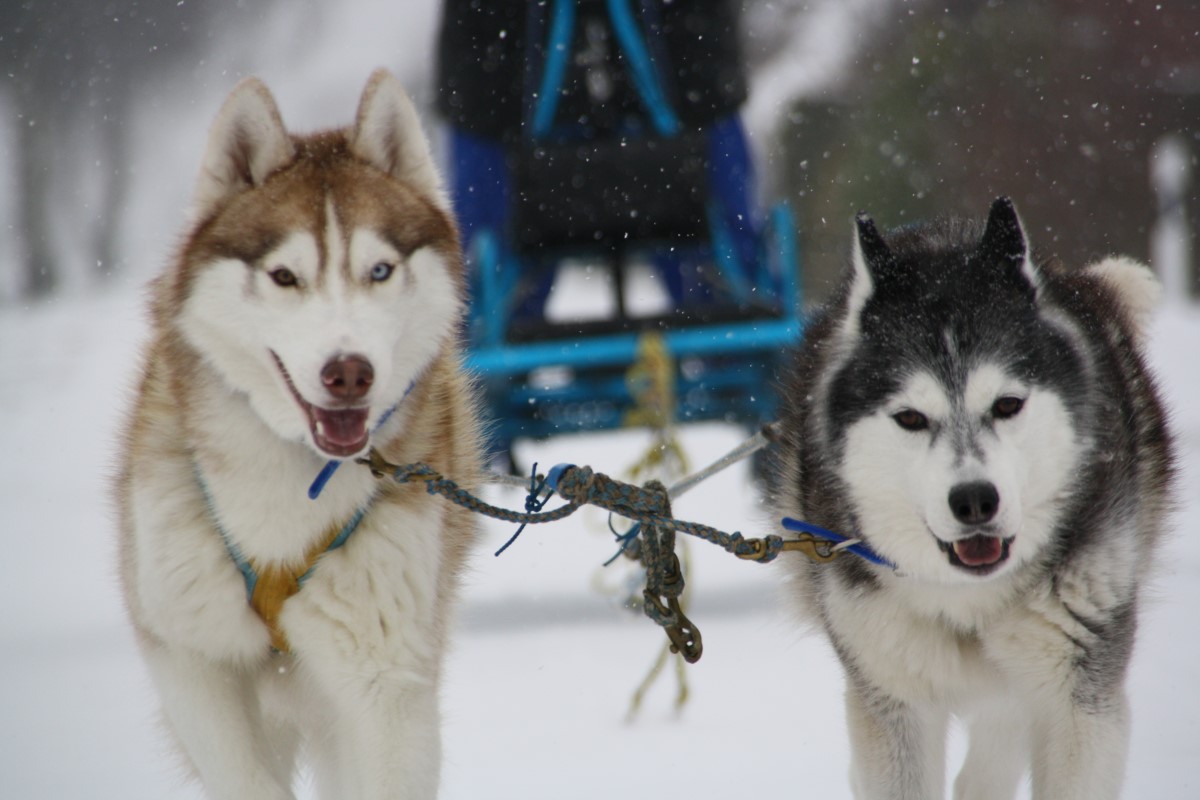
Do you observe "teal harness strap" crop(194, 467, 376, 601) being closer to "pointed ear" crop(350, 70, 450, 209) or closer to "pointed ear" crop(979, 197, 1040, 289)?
"pointed ear" crop(350, 70, 450, 209)

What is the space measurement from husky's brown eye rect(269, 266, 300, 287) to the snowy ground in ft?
1.63

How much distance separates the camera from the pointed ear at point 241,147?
206 cm

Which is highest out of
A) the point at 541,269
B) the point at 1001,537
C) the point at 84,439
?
the point at 541,269

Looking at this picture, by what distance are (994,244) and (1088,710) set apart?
2.66ft

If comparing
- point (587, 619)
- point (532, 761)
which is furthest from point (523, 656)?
point (532, 761)

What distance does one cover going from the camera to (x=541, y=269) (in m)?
5.62

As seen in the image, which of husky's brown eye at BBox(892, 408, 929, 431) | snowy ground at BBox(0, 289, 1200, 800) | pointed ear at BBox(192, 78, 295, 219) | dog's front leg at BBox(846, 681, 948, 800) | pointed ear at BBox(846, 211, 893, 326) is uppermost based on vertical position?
pointed ear at BBox(192, 78, 295, 219)

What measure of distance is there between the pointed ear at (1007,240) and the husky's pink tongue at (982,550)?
0.49 meters

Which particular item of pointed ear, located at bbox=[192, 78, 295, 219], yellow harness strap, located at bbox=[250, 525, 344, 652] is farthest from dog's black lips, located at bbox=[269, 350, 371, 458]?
pointed ear, located at bbox=[192, 78, 295, 219]

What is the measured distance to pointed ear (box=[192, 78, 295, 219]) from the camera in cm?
206

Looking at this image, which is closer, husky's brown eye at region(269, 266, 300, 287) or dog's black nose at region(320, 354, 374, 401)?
dog's black nose at region(320, 354, 374, 401)

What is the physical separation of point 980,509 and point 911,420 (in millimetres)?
218

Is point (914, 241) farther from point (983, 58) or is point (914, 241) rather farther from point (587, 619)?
point (983, 58)

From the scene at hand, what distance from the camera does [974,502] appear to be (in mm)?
1915
